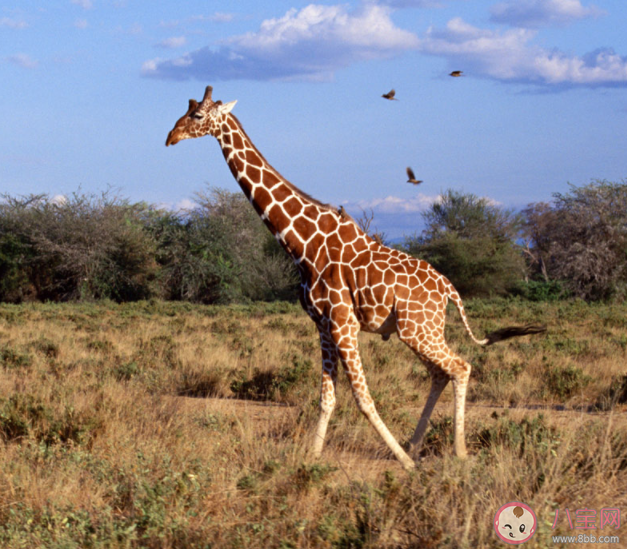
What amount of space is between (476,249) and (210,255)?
11989 millimetres

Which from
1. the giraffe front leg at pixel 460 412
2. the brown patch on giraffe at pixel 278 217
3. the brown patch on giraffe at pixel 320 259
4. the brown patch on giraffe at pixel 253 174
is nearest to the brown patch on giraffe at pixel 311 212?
the brown patch on giraffe at pixel 278 217

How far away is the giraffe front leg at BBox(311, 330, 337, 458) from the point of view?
5469 mm

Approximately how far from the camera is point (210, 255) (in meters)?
28.6

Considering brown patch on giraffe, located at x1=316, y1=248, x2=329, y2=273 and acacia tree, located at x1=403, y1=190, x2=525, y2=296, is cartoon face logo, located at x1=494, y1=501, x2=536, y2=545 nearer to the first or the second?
brown patch on giraffe, located at x1=316, y1=248, x2=329, y2=273

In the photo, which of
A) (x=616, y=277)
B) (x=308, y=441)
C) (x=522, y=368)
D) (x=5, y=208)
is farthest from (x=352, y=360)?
(x=5, y=208)

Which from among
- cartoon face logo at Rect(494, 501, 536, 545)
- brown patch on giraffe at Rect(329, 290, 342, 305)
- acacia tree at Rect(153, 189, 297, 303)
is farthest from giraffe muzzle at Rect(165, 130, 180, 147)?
acacia tree at Rect(153, 189, 297, 303)

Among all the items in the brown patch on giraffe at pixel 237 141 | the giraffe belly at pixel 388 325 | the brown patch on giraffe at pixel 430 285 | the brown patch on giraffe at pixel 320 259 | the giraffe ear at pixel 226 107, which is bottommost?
the giraffe belly at pixel 388 325

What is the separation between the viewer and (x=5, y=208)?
107 ft

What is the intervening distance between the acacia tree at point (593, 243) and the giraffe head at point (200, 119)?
2238cm

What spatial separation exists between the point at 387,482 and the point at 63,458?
246 centimetres

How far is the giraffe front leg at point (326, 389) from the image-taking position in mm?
5469

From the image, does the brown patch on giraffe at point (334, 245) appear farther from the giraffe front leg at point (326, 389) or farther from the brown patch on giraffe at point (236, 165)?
the brown patch on giraffe at point (236, 165)

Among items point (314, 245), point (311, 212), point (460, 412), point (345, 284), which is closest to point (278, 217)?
point (311, 212)

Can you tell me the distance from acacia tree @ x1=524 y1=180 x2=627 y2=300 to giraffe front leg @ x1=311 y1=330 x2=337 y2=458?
22071 mm
